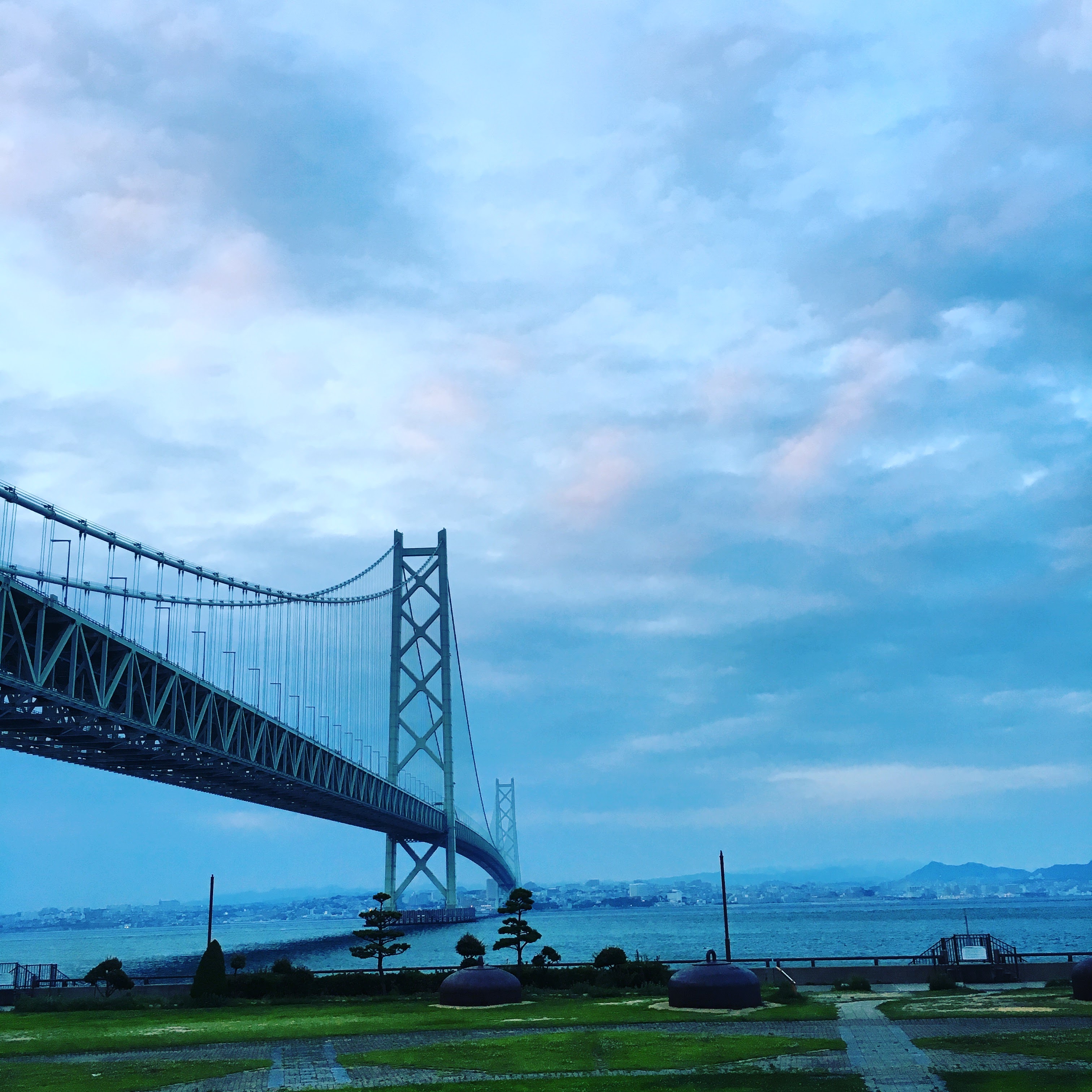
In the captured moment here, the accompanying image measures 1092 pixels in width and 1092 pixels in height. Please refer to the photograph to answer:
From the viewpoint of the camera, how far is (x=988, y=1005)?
1167 inches

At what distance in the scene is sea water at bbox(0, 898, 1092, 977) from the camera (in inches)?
3255

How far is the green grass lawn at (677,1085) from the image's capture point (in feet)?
60.0

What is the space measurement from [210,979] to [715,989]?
1694 cm

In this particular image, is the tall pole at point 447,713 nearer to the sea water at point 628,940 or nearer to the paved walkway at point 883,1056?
the sea water at point 628,940

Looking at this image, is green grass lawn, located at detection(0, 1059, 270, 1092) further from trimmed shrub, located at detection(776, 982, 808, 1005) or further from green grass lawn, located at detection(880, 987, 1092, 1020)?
green grass lawn, located at detection(880, 987, 1092, 1020)

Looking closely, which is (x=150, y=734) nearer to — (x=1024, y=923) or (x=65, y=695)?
(x=65, y=695)

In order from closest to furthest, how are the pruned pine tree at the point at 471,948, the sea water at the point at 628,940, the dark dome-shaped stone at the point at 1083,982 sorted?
the dark dome-shaped stone at the point at 1083,982 < the pruned pine tree at the point at 471,948 < the sea water at the point at 628,940

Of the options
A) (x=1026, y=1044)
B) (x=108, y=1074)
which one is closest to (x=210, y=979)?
(x=108, y=1074)

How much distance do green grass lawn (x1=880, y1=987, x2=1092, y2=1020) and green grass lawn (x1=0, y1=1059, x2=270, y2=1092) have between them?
609 inches

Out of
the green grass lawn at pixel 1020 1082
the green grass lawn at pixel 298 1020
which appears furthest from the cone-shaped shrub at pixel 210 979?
the green grass lawn at pixel 1020 1082

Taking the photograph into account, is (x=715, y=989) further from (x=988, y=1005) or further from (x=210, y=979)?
(x=210, y=979)

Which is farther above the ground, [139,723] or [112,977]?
[139,723]

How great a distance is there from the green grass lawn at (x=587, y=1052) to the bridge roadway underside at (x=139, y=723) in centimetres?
1887

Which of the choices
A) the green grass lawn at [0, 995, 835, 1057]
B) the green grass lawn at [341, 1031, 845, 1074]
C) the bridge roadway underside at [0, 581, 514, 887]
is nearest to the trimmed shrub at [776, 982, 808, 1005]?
the green grass lawn at [0, 995, 835, 1057]
